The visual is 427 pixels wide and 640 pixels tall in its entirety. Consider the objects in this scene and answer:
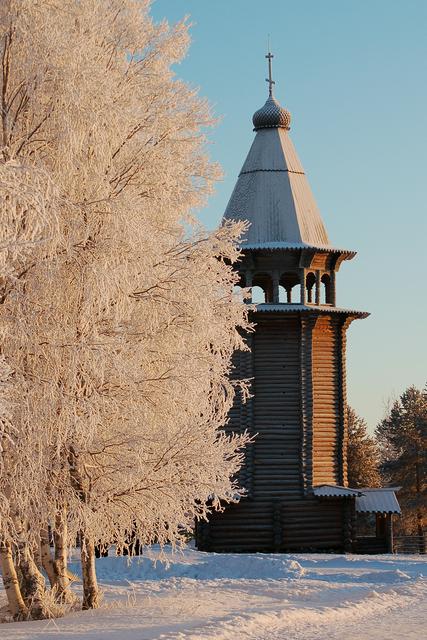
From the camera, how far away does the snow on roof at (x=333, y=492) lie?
1170 inches

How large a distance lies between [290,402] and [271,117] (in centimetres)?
956

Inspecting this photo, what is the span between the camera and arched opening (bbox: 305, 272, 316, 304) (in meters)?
31.5

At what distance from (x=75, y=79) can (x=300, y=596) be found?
9.44 m

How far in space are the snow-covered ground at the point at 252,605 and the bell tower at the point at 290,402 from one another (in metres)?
6.52

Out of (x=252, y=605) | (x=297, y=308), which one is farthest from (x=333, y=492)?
(x=252, y=605)

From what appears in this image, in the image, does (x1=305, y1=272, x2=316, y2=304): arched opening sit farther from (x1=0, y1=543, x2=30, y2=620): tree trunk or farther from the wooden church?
(x1=0, y1=543, x2=30, y2=620): tree trunk

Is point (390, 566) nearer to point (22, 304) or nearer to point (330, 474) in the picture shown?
point (330, 474)

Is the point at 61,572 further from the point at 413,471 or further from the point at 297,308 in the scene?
the point at 413,471

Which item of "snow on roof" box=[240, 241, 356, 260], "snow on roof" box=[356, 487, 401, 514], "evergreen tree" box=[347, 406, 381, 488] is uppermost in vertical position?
"snow on roof" box=[240, 241, 356, 260]

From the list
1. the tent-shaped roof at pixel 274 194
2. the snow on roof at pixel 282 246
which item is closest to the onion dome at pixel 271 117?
the tent-shaped roof at pixel 274 194

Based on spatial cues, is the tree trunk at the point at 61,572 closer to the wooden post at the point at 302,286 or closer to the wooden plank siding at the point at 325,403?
the wooden plank siding at the point at 325,403

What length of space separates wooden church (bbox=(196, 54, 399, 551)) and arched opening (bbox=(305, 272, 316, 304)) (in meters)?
0.10

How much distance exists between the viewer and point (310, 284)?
3200 cm

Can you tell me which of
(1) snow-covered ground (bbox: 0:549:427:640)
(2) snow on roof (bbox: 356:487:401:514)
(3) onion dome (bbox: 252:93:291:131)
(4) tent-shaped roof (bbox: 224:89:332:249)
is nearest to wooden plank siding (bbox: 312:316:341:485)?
(2) snow on roof (bbox: 356:487:401:514)
